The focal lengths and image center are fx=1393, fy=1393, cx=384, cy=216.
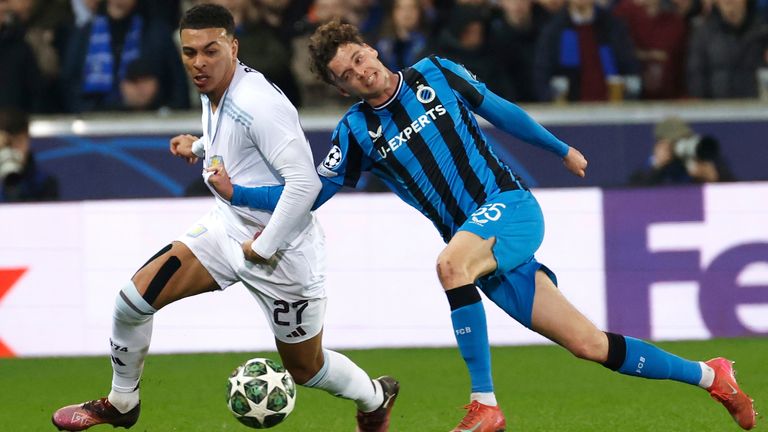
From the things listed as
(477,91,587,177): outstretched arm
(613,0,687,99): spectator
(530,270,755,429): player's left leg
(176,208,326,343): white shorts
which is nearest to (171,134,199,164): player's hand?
(176,208,326,343): white shorts

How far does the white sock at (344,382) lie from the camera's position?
6117 mm

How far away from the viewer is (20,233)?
31.6ft

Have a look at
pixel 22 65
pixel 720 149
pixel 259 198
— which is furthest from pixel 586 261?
pixel 22 65

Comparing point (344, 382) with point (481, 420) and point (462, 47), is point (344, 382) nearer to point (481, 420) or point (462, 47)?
point (481, 420)

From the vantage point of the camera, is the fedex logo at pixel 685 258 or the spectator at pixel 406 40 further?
the spectator at pixel 406 40

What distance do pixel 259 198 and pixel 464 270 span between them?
3.21 ft

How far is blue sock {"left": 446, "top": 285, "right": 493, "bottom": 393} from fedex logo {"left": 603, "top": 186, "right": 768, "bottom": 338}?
3985 millimetres

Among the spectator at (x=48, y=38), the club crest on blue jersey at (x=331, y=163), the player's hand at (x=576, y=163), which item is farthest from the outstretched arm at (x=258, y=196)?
the spectator at (x=48, y=38)

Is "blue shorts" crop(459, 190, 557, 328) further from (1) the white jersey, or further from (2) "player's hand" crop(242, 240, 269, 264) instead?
(2) "player's hand" crop(242, 240, 269, 264)

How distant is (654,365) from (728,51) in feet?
19.2

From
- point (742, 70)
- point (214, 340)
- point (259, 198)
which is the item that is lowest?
point (214, 340)

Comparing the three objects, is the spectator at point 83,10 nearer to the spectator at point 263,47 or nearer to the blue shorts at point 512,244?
the spectator at point 263,47

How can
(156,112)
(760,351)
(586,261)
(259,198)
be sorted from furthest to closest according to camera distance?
1. (156,112)
2. (586,261)
3. (760,351)
4. (259,198)

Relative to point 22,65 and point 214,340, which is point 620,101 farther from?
point 22,65
